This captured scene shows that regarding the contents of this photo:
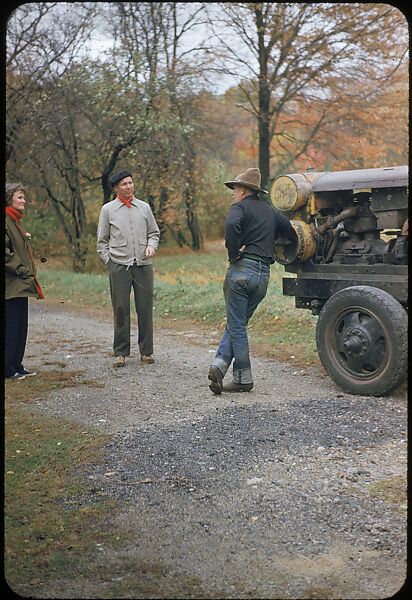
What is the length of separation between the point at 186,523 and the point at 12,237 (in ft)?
14.6

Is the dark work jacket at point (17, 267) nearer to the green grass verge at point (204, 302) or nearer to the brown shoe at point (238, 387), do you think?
the brown shoe at point (238, 387)

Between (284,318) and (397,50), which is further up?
(397,50)

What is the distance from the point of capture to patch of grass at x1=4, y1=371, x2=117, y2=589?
374 cm

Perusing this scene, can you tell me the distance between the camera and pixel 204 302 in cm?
1337

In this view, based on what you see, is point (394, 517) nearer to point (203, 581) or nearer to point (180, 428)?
point (203, 581)

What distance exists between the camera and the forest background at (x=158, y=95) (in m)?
19.3

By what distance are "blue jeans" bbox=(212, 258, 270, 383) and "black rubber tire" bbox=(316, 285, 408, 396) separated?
0.69 meters

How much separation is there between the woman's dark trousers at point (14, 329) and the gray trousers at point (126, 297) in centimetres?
110

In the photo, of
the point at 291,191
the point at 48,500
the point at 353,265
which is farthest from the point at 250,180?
the point at 48,500

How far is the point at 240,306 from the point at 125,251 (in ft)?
6.48

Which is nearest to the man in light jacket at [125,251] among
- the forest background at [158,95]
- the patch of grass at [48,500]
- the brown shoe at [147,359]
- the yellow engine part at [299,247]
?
the brown shoe at [147,359]

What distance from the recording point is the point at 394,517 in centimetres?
435

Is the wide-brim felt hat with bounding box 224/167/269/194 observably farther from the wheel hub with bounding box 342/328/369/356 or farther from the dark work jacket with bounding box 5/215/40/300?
the dark work jacket with bounding box 5/215/40/300

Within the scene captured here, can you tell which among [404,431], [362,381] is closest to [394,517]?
[404,431]
